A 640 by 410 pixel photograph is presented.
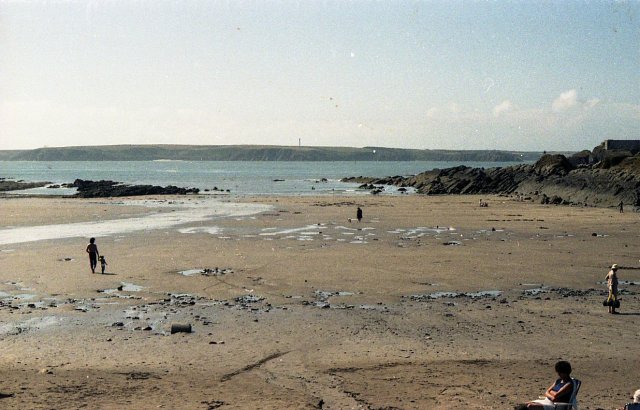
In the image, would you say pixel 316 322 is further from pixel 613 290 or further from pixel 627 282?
pixel 627 282

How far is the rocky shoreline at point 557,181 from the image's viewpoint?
53375 mm

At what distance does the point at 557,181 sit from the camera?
207ft

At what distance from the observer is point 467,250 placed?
28.4 meters

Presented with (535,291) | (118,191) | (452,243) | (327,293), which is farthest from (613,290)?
(118,191)

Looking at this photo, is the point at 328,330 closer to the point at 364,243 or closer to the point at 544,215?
the point at 364,243

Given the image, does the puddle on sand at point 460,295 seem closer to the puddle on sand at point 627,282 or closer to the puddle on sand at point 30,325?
the puddle on sand at point 627,282

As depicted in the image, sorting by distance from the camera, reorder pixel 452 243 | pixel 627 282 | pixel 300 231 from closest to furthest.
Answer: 1. pixel 627 282
2. pixel 452 243
3. pixel 300 231

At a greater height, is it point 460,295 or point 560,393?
point 560,393

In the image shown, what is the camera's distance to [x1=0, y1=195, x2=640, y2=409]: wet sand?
36.1 feet

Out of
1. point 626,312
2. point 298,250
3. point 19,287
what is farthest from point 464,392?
point 298,250

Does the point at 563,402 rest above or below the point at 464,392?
above

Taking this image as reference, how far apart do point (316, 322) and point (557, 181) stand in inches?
2110

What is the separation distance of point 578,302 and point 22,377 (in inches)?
566

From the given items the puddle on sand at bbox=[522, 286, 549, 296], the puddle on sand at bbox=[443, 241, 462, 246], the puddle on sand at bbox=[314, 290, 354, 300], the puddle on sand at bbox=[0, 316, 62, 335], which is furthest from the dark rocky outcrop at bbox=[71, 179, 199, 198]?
the puddle on sand at bbox=[522, 286, 549, 296]
